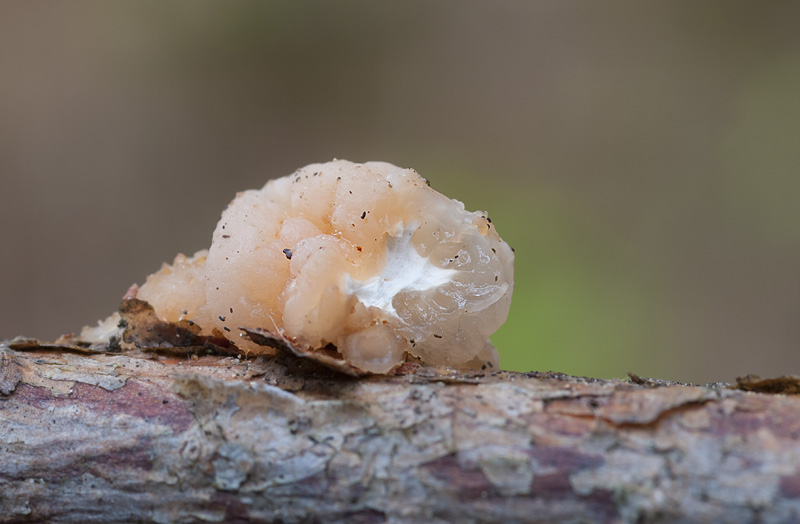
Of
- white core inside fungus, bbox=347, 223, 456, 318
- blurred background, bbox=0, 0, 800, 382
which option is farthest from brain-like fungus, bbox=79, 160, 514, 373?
blurred background, bbox=0, 0, 800, 382

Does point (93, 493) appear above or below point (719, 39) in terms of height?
below

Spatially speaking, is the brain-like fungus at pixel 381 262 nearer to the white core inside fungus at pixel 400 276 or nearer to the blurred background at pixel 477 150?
the white core inside fungus at pixel 400 276

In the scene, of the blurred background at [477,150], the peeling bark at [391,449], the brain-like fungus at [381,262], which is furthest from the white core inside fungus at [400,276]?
the blurred background at [477,150]

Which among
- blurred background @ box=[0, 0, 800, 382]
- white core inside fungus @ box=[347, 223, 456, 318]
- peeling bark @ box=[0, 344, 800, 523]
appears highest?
blurred background @ box=[0, 0, 800, 382]

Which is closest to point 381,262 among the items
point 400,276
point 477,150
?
point 400,276

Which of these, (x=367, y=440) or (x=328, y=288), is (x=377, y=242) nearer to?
(x=328, y=288)

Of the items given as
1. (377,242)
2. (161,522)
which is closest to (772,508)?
(377,242)

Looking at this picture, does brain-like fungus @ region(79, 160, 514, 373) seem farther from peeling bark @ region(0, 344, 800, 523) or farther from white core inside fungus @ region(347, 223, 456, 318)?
peeling bark @ region(0, 344, 800, 523)
